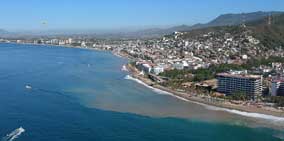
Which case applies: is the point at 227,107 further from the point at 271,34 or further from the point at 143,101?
the point at 271,34

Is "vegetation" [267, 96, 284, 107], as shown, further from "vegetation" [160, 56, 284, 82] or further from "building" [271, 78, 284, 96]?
"vegetation" [160, 56, 284, 82]

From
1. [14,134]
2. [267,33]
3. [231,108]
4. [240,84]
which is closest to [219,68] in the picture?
[240,84]

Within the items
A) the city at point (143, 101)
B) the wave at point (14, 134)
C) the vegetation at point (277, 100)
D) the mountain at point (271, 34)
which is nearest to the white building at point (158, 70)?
the city at point (143, 101)

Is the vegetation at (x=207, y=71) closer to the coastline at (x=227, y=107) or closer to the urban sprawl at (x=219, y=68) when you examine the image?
the urban sprawl at (x=219, y=68)

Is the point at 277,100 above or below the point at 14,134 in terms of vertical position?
above

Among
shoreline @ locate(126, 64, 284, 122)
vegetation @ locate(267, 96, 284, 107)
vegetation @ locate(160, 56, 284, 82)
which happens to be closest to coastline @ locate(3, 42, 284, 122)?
shoreline @ locate(126, 64, 284, 122)
